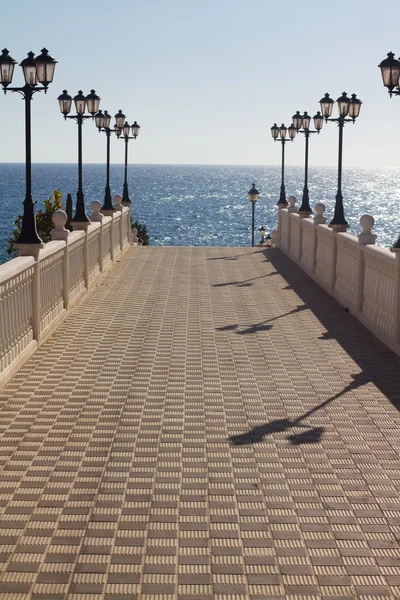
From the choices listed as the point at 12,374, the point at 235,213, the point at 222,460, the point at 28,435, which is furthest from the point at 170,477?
the point at 235,213

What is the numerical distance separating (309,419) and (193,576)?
3.41 m

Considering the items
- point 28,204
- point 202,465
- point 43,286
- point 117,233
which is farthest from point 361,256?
point 117,233

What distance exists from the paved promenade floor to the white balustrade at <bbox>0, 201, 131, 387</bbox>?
0.28 metres

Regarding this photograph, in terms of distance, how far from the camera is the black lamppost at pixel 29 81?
12.0 meters

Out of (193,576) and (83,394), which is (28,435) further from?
(193,576)

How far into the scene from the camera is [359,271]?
1403 centimetres

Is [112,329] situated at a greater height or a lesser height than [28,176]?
lesser

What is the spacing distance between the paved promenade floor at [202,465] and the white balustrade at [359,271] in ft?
1.27

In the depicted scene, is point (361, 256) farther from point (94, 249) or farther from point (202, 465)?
point (202, 465)

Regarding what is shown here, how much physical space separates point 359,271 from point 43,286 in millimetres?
4911

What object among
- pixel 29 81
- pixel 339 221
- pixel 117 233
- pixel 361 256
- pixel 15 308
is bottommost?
pixel 15 308

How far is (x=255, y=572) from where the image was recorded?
17.1ft

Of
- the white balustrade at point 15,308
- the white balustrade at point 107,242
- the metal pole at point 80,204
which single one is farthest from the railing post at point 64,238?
the white balustrade at point 107,242

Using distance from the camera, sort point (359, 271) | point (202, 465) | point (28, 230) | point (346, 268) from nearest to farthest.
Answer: point (202, 465) < point (28, 230) < point (359, 271) < point (346, 268)
